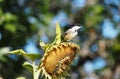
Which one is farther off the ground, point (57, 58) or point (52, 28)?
point (52, 28)

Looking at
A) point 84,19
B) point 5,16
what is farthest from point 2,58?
point 84,19

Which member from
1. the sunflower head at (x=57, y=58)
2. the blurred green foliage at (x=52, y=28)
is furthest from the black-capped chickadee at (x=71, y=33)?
the blurred green foliage at (x=52, y=28)

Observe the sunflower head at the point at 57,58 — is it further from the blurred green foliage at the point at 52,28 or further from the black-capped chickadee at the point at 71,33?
the blurred green foliage at the point at 52,28

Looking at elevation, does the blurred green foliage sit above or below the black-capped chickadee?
above

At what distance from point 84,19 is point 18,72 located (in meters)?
1.76

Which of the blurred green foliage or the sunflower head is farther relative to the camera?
the blurred green foliage

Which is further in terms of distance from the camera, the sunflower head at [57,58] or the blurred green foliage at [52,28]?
the blurred green foliage at [52,28]

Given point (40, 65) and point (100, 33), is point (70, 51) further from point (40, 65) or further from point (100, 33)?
point (100, 33)

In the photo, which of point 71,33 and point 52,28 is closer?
point 71,33

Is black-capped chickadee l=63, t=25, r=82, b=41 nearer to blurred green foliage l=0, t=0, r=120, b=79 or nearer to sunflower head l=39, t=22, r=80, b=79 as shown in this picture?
sunflower head l=39, t=22, r=80, b=79

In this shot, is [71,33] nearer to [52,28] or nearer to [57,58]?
[57,58]

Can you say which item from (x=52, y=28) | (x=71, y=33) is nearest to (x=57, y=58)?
(x=71, y=33)

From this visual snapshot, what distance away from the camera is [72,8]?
22.1ft

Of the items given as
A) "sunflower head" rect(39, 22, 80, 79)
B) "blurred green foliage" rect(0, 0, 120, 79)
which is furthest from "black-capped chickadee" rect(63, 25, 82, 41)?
"blurred green foliage" rect(0, 0, 120, 79)
